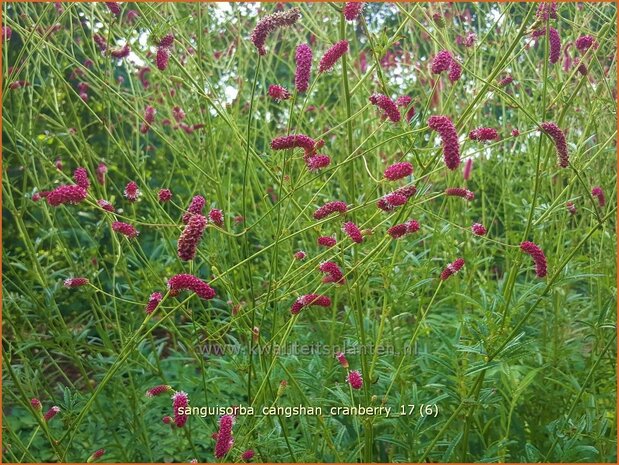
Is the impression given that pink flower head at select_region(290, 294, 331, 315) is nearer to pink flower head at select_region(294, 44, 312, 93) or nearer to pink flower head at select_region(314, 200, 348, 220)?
pink flower head at select_region(314, 200, 348, 220)

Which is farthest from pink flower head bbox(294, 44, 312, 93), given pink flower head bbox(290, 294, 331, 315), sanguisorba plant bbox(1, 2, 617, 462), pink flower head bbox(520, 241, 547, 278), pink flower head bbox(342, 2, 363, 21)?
pink flower head bbox(520, 241, 547, 278)

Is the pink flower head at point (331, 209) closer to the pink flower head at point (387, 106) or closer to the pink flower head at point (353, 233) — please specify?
the pink flower head at point (353, 233)

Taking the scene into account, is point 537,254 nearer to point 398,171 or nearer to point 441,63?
point 398,171

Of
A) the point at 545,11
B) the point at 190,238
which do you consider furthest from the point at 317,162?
the point at 545,11

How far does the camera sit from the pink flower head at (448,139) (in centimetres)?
99

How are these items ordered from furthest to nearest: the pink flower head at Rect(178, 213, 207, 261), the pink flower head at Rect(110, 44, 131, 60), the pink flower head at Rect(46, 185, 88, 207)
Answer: the pink flower head at Rect(110, 44, 131, 60), the pink flower head at Rect(46, 185, 88, 207), the pink flower head at Rect(178, 213, 207, 261)

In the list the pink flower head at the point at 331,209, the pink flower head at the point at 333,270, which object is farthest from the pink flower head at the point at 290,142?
the pink flower head at the point at 333,270

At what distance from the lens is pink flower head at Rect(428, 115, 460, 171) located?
99cm

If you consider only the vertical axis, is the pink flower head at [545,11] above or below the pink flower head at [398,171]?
above

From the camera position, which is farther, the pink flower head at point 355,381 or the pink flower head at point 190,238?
the pink flower head at point 355,381

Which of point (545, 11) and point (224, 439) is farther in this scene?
point (545, 11)

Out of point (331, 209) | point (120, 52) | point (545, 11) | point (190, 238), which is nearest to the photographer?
point (190, 238)

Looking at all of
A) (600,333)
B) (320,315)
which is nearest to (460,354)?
(600,333)

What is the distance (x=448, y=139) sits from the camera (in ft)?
3.30
